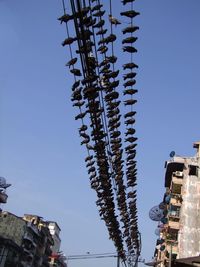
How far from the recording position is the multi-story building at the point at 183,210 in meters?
35.4

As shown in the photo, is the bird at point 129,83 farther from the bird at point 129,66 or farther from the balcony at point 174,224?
the balcony at point 174,224

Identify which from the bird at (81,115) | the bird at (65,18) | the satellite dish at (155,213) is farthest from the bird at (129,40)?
the satellite dish at (155,213)

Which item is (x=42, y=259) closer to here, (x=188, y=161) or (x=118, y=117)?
(x=188, y=161)

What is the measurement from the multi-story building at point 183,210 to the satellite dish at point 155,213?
1753mm

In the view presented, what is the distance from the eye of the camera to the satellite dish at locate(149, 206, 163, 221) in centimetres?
4620

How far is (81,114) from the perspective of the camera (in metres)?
12.5

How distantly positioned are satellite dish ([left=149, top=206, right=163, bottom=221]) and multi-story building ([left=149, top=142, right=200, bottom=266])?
1753mm

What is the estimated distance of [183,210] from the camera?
37969 mm

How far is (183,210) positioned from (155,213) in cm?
905

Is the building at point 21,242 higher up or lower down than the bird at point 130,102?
higher up

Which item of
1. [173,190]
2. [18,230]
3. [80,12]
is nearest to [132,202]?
[80,12]

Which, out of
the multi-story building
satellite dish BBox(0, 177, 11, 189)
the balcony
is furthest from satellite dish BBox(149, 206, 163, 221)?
satellite dish BBox(0, 177, 11, 189)

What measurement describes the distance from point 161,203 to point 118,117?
3648cm

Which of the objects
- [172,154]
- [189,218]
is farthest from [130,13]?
[172,154]
